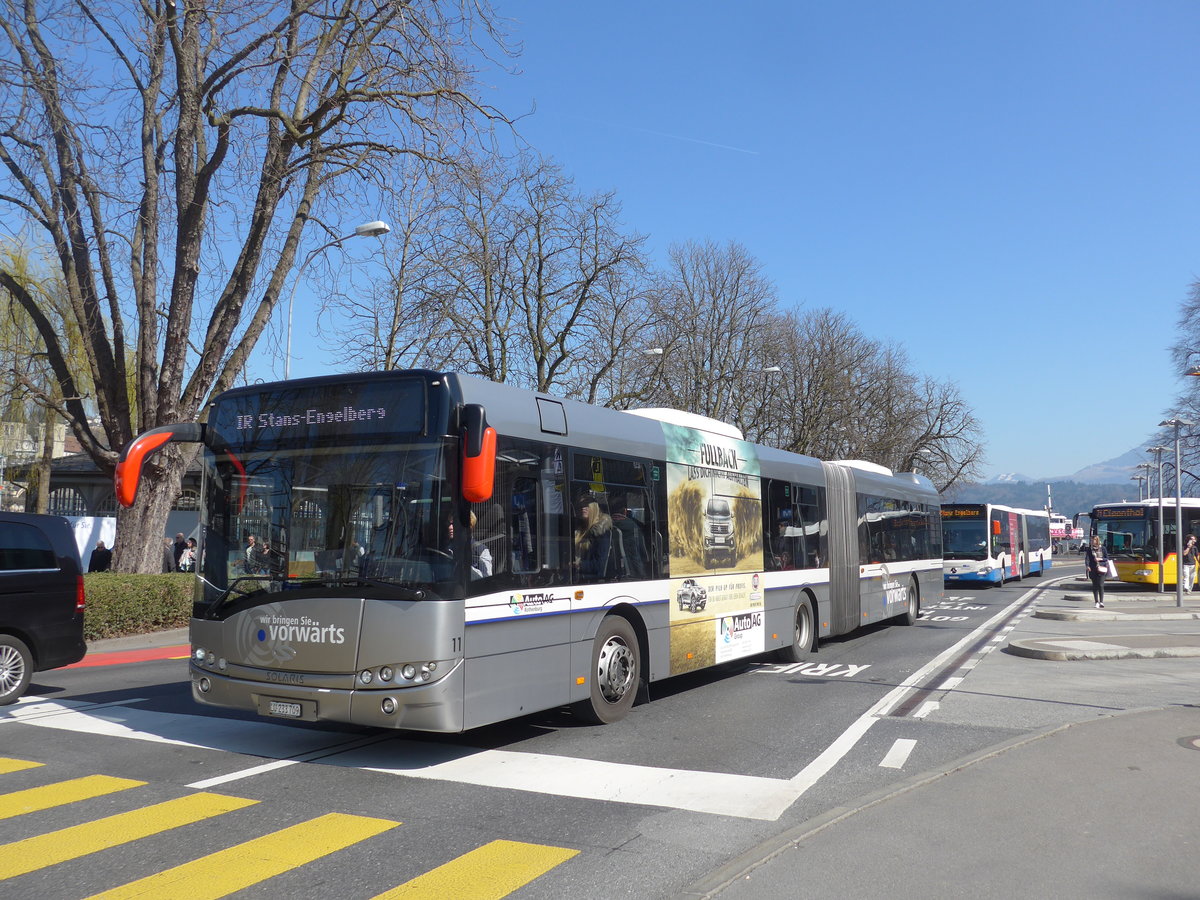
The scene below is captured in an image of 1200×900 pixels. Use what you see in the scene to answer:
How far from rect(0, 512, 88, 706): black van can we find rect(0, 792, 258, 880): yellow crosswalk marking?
5068 mm

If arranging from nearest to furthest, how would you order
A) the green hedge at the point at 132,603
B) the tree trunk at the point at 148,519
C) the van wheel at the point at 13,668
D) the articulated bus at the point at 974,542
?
the van wheel at the point at 13,668 < the green hedge at the point at 132,603 < the tree trunk at the point at 148,519 < the articulated bus at the point at 974,542

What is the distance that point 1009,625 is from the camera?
68.9 ft

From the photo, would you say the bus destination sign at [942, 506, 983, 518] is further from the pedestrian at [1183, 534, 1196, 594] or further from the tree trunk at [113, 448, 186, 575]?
the tree trunk at [113, 448, 186, 575]

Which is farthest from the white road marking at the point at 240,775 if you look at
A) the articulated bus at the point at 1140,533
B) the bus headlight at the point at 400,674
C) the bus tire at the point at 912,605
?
the articulated bus at the point at 1140,533

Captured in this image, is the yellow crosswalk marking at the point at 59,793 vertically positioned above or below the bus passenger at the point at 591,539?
below

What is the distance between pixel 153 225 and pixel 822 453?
35.4 meters

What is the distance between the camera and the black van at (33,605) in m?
10.5

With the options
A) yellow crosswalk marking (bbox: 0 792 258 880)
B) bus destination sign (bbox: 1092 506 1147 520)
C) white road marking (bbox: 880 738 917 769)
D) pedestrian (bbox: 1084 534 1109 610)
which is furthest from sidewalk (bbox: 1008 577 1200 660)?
yellow crosswalk marking (bbox: 0 792 258 880)

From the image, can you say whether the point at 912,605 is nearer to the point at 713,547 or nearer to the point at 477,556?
the point at 713,547

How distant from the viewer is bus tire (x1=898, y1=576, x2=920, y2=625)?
20625 millimetres

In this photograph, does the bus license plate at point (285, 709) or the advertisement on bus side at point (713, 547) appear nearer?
the bus license plate at point (285, 709)

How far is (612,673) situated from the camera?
957cm

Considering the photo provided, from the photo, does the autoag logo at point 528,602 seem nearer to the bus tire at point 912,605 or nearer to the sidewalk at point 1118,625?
the sidewalk at point 1118,625

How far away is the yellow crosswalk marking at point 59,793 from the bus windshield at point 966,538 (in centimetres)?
3293
